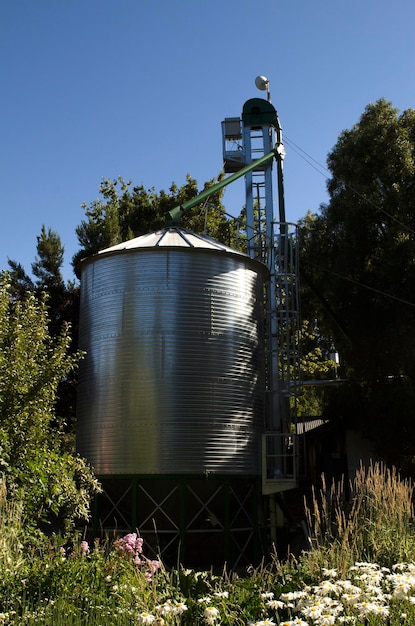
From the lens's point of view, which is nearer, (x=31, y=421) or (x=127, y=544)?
(x=127, y=544)

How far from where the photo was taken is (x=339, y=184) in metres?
26.3

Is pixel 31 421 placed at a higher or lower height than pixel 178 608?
higher

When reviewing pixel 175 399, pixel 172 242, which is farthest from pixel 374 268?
pixel 175 399

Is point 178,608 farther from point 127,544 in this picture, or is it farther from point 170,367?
point 170,367

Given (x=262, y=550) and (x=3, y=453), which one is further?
(x=262, y=550)

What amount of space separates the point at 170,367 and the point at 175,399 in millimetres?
752

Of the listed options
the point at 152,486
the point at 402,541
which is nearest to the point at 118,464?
the point at 152,486

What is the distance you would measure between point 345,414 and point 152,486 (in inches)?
445

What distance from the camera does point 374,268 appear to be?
82.0 ft

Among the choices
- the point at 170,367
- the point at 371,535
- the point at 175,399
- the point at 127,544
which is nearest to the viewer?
the point at 127,544

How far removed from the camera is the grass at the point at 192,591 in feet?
19.2

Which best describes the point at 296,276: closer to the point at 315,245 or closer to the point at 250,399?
the point at 250,399

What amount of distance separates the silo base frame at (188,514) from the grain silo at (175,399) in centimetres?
3

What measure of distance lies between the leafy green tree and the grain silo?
3.81m
